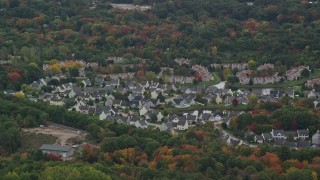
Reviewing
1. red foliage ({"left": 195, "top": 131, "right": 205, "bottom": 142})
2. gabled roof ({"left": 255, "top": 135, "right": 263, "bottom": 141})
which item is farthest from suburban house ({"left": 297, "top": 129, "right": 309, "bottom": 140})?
red foliage ({"left": 195, "top": 131, "right": 205, "bottom": 142})

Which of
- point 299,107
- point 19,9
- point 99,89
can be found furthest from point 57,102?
point 19,9

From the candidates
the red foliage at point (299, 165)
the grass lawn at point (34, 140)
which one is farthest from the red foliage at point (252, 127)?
the grass lawn at point (34, 140)

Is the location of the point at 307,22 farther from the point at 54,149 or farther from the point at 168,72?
the point at 54,149

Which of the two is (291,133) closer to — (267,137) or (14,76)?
(267,137)

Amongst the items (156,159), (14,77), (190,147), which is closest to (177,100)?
(14,77)

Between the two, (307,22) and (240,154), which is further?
(307,22)

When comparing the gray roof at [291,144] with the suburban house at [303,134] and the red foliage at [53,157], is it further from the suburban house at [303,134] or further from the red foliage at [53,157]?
the red foliage at [53,157]
